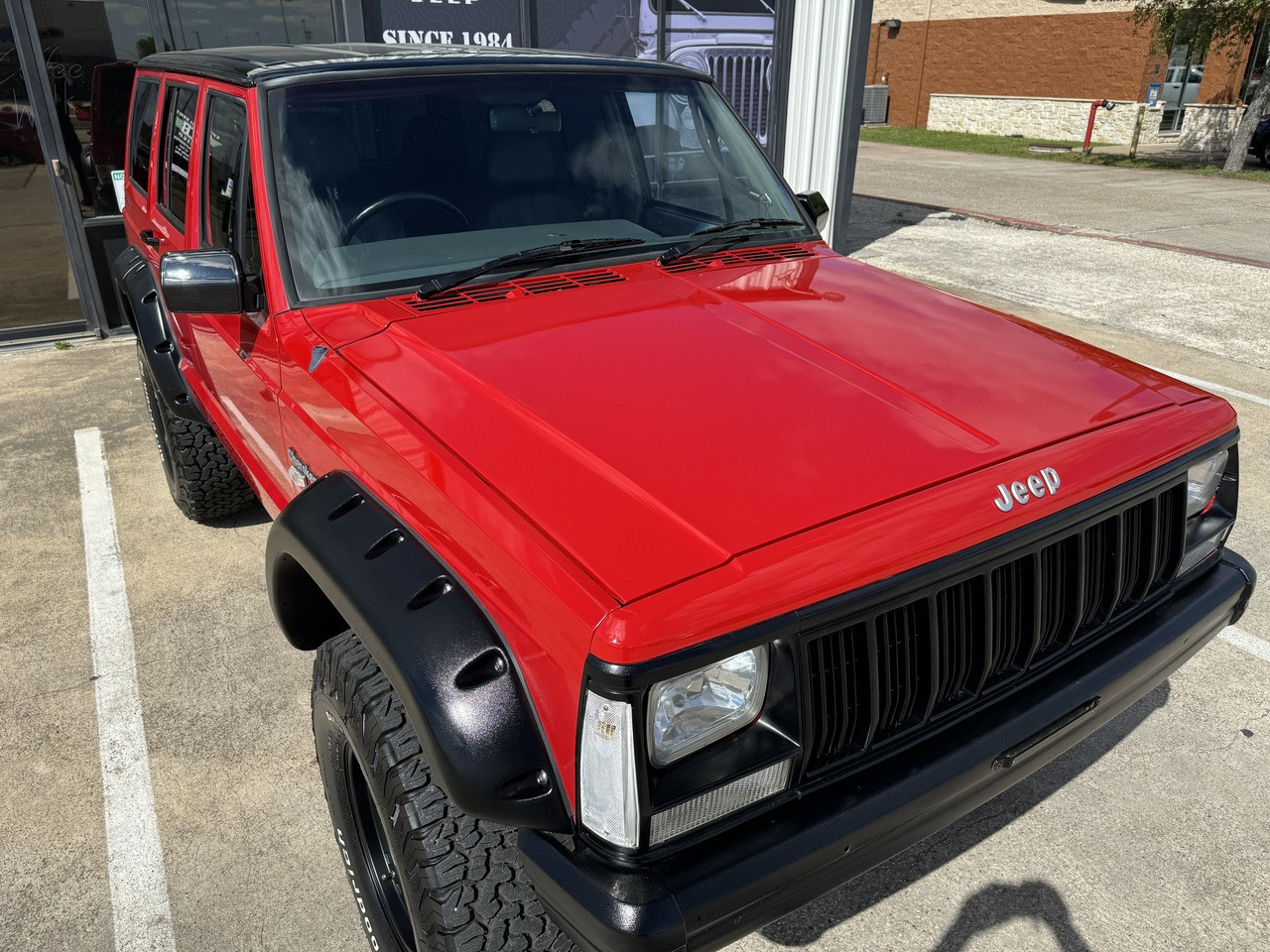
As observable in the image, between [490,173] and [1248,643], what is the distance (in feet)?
10.4

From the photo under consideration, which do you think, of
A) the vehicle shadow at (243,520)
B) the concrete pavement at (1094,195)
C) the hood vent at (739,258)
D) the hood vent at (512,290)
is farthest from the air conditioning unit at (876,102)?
the hood vent at (512,290)

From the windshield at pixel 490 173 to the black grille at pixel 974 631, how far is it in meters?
1.47

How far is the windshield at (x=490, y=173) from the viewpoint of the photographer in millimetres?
2607

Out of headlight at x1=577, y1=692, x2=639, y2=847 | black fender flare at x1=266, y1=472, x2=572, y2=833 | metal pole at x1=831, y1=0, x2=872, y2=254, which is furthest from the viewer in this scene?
metal pole at x1=831, y1=0, x2=872, y2=254

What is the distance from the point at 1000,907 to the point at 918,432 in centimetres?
131

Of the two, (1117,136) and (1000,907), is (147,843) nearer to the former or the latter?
(1000,907)

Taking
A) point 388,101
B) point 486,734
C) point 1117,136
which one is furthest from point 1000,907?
point 1117,136

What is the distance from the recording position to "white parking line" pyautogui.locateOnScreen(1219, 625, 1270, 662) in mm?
3432

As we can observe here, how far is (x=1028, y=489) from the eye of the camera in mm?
1832

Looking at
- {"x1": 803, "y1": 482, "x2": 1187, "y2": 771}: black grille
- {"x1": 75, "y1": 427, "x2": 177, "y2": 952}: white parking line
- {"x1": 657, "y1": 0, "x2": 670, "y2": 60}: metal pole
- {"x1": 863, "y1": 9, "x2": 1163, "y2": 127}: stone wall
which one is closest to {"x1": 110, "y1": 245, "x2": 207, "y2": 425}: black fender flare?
{"x1": 75, "y1": 427, "x2": 177, "y2": 952}: white parking line

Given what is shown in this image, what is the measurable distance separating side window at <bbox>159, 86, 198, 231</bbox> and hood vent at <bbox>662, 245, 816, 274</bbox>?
186 centimetres

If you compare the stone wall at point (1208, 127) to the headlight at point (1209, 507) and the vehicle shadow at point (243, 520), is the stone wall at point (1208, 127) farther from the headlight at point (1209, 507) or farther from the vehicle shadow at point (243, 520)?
the vehicle shadow at point (243, 520)

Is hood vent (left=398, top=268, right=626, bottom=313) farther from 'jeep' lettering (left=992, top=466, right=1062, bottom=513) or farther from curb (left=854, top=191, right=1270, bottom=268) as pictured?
curb (left=854, top=191, right=1270, bottom=268)

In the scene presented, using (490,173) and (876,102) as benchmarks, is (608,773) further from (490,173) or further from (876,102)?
(876,102)
